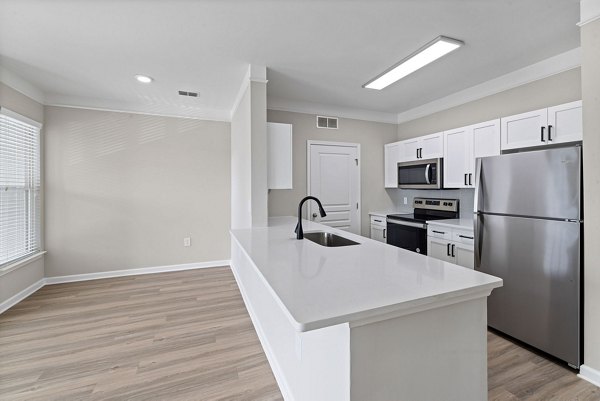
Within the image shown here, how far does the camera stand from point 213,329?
2.55m

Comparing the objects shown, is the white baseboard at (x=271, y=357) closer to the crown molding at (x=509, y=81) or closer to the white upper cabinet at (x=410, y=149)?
the white upper cabinet at (x=410, y=149)

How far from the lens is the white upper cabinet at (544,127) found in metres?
2.26

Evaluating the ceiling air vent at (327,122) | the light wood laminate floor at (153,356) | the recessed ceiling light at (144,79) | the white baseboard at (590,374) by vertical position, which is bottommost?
the light wood laminate floor at (153,356)

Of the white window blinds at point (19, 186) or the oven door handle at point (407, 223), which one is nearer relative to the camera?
the white window blinds at point (19, 186)

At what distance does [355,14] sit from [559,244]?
2.30m

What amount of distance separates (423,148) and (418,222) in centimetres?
114

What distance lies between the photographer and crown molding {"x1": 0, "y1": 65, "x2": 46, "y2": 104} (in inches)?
112

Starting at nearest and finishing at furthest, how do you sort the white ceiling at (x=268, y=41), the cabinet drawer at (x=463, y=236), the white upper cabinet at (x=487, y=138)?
the white ceiling at (x=268, y=41), the cabinet drawer at (x=463, y=236), the white upper cabinet at (x=487, y=138)

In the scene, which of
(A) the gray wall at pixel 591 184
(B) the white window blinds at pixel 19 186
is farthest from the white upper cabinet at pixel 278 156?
(B) the white window blinds at pixel 19 186

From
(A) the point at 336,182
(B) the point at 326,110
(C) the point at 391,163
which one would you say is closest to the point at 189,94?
(B) the point at 326,110

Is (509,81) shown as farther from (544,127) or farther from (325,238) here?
(325,238)

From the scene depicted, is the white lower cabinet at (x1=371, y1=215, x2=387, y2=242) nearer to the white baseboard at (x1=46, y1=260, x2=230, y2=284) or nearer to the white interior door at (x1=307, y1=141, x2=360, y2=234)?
the white interior door at (x1=307, y1=141, x2=360, y2=234)

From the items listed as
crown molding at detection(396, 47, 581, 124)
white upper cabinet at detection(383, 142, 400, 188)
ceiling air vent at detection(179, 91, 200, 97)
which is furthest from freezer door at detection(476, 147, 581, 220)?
ceiling air vent at detection(179, 91, 200, 97)

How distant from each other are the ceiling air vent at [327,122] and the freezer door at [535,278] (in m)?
2.54
